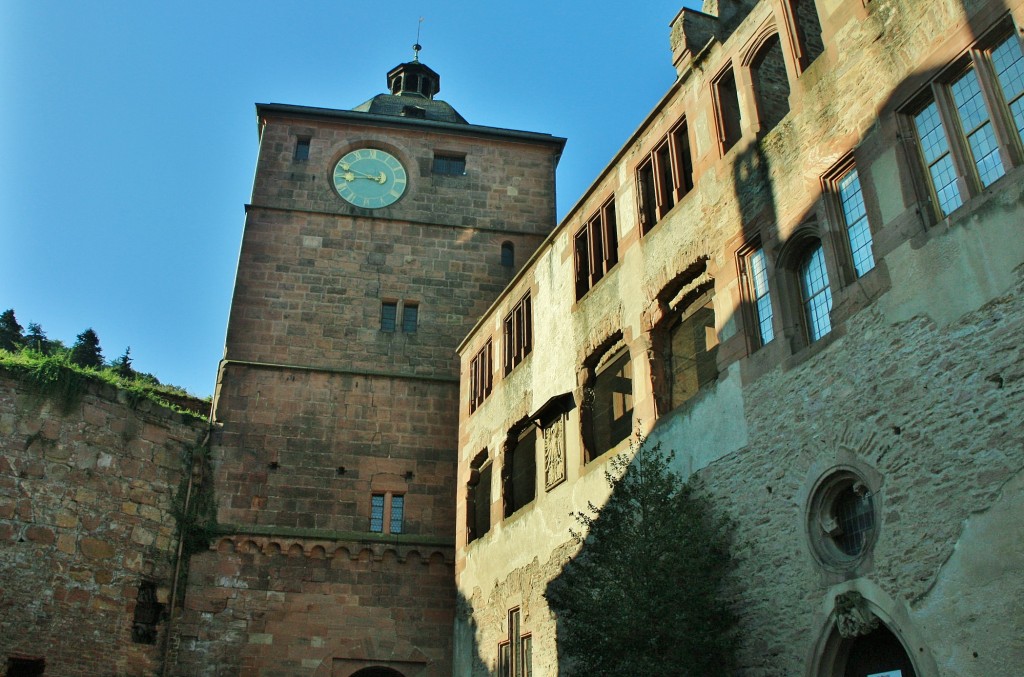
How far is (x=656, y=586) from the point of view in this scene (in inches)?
411

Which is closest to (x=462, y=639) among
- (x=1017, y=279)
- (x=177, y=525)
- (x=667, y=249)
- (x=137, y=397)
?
(x=177, y=525)

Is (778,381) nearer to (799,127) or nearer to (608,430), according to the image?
(799,127)

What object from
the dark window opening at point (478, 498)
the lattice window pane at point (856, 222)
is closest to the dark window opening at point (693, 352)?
the lattice window pane at point (856, 222)

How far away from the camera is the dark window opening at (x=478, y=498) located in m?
19.0

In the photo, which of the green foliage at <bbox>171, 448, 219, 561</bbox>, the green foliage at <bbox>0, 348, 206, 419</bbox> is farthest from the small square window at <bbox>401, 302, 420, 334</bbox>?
the green foliage at <bbox>0, 348, 206, 419</bbox>

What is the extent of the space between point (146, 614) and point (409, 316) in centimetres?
885

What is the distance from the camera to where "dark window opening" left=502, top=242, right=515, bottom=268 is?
80.9 ft

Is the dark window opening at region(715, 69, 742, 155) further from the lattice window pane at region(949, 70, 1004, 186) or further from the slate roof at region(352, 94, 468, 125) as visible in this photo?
the slate roof at region(352, 94, 468, 125)

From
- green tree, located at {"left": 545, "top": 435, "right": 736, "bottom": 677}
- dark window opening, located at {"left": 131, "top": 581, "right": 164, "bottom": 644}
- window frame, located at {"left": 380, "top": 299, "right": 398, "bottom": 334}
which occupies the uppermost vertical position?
window frame, located at {"left": 380, "top": 299, "right": 398, "bottom": 334}

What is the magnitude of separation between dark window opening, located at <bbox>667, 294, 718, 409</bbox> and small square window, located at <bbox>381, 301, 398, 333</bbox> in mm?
11029

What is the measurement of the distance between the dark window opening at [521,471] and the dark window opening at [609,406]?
2.02m

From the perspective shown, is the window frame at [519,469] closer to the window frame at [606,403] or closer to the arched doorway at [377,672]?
the window frame at [606,403]

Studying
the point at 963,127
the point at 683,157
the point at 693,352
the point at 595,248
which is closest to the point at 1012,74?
the point at 963,127

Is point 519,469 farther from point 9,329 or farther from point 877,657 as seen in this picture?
point 9,329
